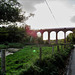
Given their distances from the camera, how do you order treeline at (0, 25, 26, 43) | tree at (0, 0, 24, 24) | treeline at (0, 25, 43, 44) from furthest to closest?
treeline at (0, 25, 26, 43)
treeline at (0, 25, 43, 44)
tree at (0, 0, 24, 24)

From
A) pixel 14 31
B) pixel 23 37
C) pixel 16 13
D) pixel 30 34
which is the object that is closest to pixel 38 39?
pixel 30 34

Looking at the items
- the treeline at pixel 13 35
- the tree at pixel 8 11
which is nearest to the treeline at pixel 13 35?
the treeline at pixel 13 35

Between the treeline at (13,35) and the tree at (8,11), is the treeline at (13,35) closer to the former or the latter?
the treeline at (13,35)

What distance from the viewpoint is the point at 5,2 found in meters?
12.9

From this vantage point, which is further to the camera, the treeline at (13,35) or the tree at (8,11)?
the treeline at (13,35)

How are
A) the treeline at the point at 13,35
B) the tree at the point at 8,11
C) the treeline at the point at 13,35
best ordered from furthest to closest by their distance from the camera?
the treeline at the point at 13,35 < the treeline at the point at 13,35 < the tree at the point at 8,11

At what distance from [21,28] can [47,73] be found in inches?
848

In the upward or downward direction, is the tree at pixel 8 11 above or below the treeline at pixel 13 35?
above

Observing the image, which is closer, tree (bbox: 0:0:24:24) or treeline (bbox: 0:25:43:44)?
tree (bbox: 0:0:24:24)

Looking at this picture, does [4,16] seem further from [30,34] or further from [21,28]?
[30,34]

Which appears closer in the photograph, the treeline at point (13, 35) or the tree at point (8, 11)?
the tree at point (8, 11)

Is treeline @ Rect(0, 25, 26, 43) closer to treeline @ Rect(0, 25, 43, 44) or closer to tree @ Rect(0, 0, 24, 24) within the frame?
treeline @ Rect(0, 25, 43, 44)

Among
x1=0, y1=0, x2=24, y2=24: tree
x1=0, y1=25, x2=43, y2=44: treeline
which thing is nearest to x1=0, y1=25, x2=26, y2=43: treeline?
x1=0, y1=25, x2=43, y2=44: treeline

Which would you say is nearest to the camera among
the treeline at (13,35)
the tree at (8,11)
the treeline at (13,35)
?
the tree at (8,11)
